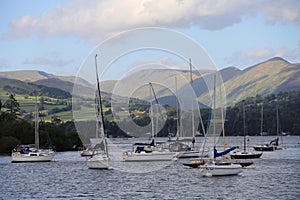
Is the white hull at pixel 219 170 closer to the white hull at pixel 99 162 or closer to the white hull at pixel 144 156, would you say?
the white hull at pixel 99 162

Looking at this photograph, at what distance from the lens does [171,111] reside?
14062cm

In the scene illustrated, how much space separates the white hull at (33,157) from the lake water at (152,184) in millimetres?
20816

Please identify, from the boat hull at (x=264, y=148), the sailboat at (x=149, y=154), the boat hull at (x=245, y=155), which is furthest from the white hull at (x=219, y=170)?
the boat hull at (x=264, y=148)

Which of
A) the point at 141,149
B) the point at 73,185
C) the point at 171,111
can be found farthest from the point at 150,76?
the point at 171,111

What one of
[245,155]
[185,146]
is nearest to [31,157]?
[185,146]

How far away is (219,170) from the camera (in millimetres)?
63844

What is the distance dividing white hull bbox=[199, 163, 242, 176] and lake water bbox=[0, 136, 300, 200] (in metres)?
0.75

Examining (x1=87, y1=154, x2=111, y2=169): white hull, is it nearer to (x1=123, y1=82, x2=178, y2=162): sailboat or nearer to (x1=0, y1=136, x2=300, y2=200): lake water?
(x1=0, y1=136, x2=300, y2=200): lake water

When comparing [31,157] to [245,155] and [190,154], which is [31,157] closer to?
[190,154]

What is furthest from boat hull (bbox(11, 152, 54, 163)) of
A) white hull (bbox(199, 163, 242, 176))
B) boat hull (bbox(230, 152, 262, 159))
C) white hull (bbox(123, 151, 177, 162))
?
white hull (bbox(199, 163, 242, 176))

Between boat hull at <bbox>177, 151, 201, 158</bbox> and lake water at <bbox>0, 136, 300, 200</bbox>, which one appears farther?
boat hull at <bbox>177, 151, 201, 158</bbox>

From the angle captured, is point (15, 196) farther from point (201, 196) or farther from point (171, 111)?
point (171, 111)

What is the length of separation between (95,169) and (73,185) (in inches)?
745

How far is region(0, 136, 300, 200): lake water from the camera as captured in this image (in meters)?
51.5
